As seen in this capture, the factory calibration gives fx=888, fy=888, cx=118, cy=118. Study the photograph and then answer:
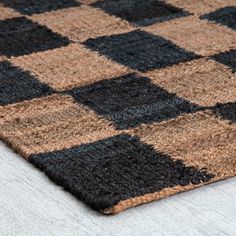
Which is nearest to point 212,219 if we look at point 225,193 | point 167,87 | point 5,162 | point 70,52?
point 225,193

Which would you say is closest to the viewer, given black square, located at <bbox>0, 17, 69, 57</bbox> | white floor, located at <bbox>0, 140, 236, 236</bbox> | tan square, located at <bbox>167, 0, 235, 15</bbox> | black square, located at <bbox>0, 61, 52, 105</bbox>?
white floor, located at <bbox>0, 140, 236, 236</bbox>

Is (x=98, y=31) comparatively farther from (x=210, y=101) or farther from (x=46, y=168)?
(x=46, y=168)

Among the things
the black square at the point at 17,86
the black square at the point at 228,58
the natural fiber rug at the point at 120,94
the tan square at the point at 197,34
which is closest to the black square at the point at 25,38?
the natural fiber rug at the point at 120,94

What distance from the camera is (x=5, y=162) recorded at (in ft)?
4.61

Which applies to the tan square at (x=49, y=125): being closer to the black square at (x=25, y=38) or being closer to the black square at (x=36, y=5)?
the black square at (x=25, y=38)

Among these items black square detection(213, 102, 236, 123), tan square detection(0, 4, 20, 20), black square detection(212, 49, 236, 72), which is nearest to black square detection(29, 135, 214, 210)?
black square detection(213, 102, 236, 123)

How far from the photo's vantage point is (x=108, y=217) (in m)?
1.24

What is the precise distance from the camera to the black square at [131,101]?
5.04 feet

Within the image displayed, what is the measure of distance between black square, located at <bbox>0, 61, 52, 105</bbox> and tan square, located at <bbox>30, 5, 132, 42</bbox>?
0.71ft

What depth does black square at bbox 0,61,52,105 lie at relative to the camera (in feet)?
5.33

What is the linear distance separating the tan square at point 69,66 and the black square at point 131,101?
0.11 feet

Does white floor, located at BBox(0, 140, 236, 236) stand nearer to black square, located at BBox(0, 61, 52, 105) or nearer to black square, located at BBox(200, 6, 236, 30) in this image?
black square, located at BBox(0, 61, 52, 105)

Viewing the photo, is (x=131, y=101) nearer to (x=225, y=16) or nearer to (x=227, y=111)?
(x=227, y=111)

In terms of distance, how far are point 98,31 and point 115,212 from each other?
80 cm
